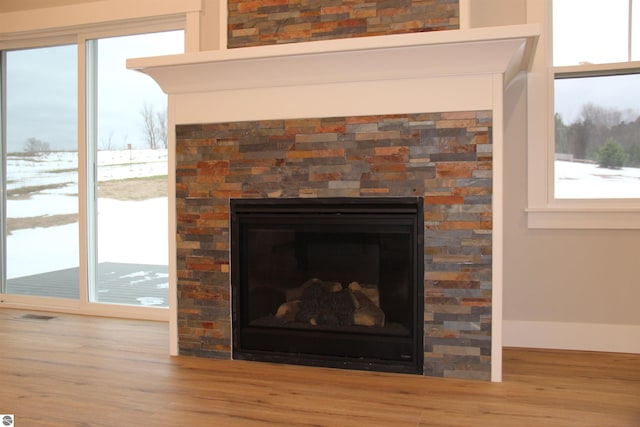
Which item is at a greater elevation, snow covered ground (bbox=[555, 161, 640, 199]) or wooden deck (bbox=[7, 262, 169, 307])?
snow covered ground (bbox=[555, 161, 640, 199])

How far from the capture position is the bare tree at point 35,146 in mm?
4434

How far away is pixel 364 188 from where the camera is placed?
2.79m

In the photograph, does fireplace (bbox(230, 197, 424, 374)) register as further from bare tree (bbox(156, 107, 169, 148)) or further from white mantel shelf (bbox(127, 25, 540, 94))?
bare tree (bbox(156, 107, 169, 148))

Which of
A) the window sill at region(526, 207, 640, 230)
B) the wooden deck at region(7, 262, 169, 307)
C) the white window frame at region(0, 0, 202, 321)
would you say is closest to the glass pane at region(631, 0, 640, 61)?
the window sill at region(526, 207, 640, 230)

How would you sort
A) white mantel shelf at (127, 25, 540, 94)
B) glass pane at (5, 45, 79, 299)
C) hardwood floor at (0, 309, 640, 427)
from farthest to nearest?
1. glass pane at (5, 45, 79, 299)
2. white mantel shelf at (127, 25, 540, 94)
3. hardwood floor at (0, 309, 640, 427)

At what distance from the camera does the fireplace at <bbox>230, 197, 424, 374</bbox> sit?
2764mm

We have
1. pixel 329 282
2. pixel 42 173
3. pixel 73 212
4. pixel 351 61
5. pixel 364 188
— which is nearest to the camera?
pixel 351 61

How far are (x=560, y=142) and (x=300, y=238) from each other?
5.25ft

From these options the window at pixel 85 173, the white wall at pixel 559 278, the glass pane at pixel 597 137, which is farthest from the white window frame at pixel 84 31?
the glass pane at pixel 597 137

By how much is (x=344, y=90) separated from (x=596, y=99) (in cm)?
150

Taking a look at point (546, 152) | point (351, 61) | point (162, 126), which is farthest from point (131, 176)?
point (546, 152)

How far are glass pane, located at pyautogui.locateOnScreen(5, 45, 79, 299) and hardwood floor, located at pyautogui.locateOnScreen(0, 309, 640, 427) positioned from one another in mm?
1261

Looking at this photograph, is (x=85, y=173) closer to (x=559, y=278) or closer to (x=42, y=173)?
(x=42, y=173)

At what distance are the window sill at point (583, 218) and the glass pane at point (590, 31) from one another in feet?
2.72
